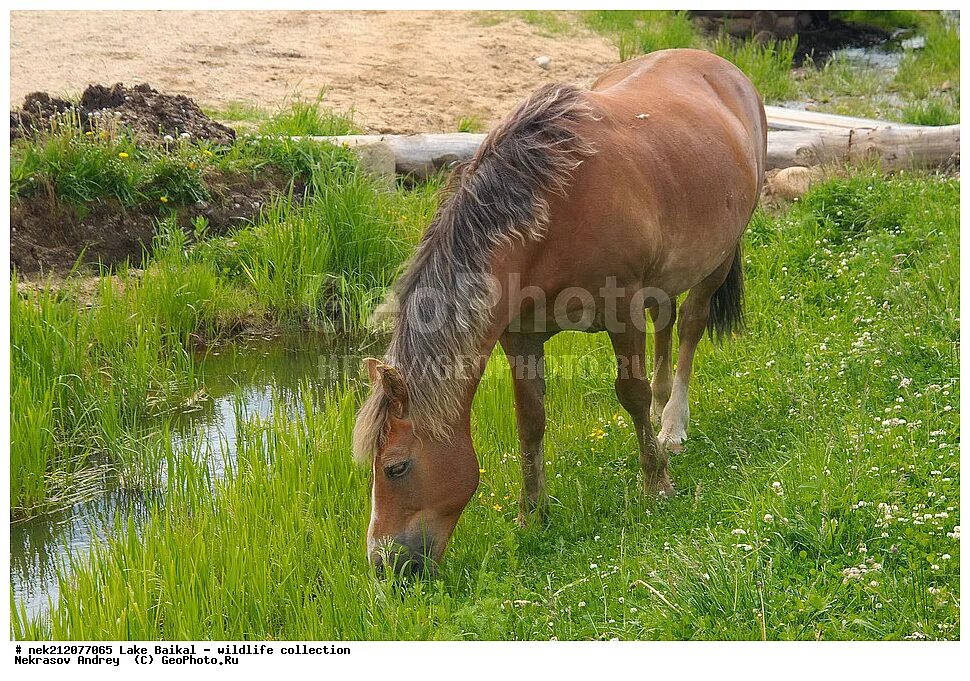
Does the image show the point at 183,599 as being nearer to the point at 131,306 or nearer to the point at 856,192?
the point at 131,306

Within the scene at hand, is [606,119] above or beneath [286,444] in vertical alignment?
above

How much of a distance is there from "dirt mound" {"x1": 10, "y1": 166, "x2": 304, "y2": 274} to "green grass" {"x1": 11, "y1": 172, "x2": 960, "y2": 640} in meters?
2.80

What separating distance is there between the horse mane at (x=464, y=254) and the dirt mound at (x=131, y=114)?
5.14 m

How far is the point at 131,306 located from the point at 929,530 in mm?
5191

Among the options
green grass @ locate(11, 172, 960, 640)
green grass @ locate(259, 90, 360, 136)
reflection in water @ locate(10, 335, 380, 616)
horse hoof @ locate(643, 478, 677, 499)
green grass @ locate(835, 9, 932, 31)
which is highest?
green grass @ locate(835, 9, 932, 31)

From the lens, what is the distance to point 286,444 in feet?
16.5

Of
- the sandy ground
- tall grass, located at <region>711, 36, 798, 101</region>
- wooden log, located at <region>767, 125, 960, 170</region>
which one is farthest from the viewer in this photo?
tall grass, located at <region>711, 36, 798, 101</region>

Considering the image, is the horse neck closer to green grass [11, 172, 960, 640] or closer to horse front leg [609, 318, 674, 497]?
green grass [11, 172, 960, 640]

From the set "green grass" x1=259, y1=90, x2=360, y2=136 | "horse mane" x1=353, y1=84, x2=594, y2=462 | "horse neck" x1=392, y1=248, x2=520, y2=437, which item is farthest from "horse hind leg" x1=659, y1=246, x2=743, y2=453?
"green grass" x1=259, y1=90, x2=360, y2=136

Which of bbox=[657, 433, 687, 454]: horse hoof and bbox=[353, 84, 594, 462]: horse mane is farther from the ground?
bbox=[353, 84, 594, 462]: horse mane

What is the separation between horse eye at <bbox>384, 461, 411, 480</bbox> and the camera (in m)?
3.71

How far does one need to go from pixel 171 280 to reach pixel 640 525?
4.11m

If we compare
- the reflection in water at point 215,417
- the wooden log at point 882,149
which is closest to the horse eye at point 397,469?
the reflection in water at point 215,417

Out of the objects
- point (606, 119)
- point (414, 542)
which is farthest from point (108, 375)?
point (606, 119)
